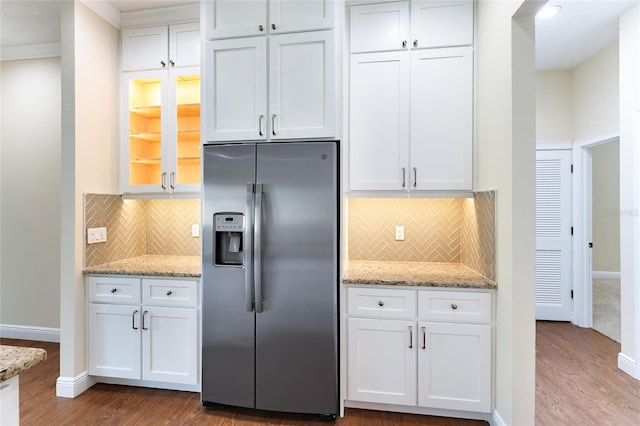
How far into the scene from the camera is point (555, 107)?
3.98 meters

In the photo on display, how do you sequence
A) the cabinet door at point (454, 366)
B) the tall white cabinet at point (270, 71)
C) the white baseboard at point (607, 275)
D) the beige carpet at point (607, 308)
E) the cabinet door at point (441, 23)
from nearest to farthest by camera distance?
the cabinet door at point (454, 366) < the tall white cabinet at point (270, 71) < the cabinet door at point (441, 23) < the beige carpet at point (607, 308) < the white baseboard at point (607, 275)

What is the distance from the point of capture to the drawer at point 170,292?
7.96 ft

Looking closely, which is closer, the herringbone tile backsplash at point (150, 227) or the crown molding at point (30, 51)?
the herringbone tile backsplash at point (150, 227)

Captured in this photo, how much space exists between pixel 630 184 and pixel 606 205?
419 cm

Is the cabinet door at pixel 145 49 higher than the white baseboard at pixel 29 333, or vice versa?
the cabinet door at pixel 145 49

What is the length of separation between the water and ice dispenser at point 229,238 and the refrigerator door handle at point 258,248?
132mm

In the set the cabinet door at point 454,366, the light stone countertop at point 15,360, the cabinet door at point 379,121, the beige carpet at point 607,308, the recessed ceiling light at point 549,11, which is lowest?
the beige carpet at point 607,308

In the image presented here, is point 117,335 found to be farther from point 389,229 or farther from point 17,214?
point 389,229

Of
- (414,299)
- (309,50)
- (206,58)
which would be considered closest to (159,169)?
(206,58)

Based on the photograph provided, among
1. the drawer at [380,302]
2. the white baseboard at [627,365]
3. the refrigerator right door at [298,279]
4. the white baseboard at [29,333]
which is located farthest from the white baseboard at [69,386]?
the white baseboard at [627,365]

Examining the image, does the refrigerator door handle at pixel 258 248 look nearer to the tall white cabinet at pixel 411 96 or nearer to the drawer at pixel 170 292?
the drawer at pixel 170 292

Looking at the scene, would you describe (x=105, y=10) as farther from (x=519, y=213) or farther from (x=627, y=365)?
(x=627, y=365)

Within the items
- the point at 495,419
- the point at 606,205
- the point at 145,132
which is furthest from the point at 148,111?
the point at 606,205

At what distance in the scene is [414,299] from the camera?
7.14 feet
